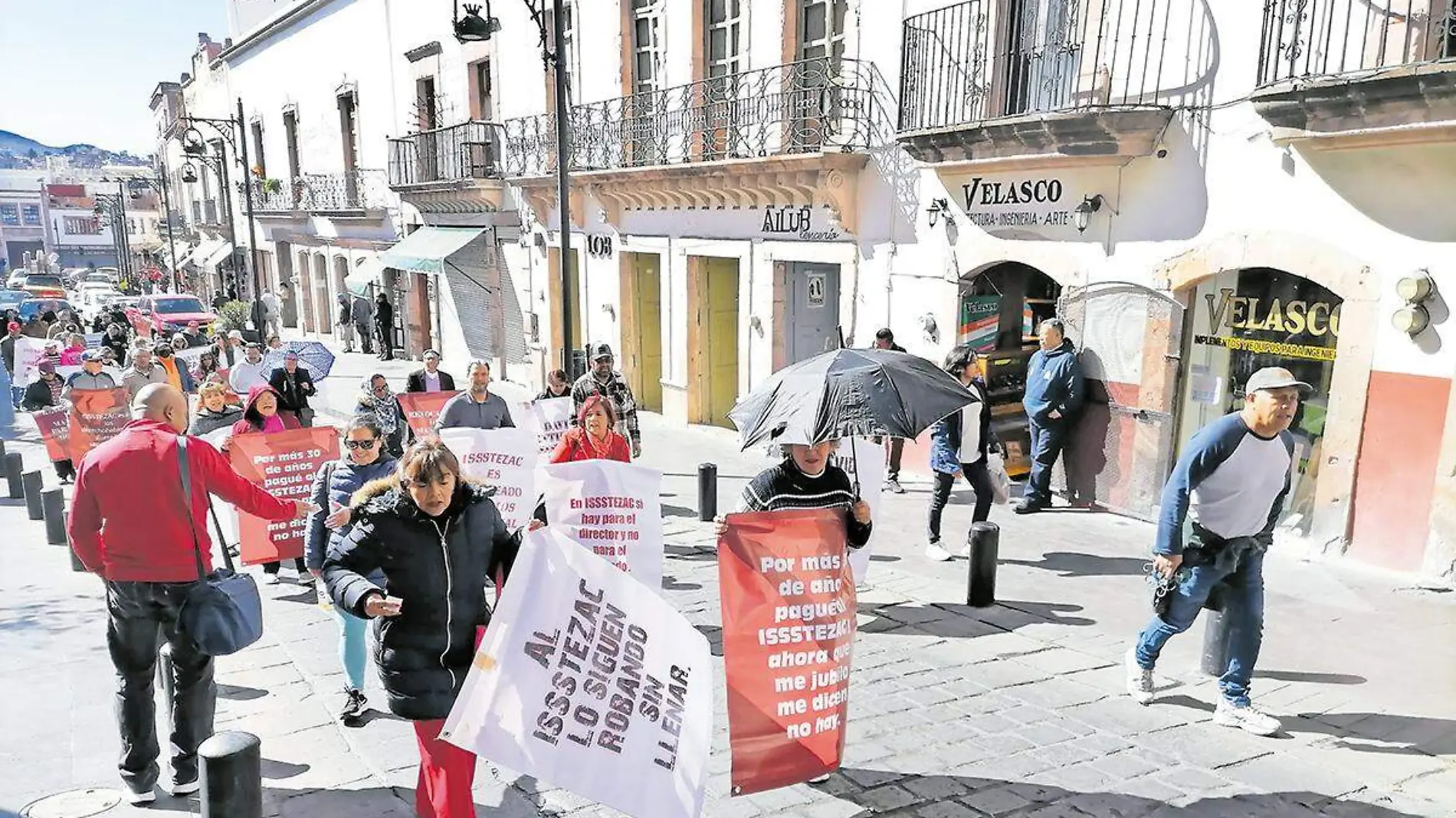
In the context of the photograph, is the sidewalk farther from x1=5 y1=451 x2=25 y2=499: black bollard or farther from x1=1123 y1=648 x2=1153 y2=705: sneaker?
→ x1=5 y1=451 x2=25 y2=499: black bollard

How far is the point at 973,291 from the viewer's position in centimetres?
1059

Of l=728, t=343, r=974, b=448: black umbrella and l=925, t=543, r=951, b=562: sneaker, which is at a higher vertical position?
l=728, t=343, r=974, b=448: black umbrella

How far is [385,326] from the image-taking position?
24812mm

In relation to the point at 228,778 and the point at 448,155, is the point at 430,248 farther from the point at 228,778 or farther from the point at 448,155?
the point at 228,778

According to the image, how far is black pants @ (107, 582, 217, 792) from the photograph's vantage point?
4285 mm

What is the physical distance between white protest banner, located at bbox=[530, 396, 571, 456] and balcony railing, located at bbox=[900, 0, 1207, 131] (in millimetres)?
4794

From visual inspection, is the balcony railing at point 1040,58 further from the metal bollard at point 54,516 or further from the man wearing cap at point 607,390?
the metal bollard at point 54,516

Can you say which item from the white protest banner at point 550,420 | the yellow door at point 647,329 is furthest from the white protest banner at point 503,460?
the yellow door at point 647,329

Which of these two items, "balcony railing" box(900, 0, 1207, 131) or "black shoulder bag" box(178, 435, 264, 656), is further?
"balcony railing" box(900, 0, 1207, 131)

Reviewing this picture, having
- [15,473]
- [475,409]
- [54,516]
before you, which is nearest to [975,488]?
[475,409]

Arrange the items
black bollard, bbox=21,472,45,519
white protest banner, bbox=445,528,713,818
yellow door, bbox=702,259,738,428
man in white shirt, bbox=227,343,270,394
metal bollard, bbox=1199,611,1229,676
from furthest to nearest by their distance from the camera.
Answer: yellow door, bbox=702,259,738,428
man in white shirt, bbox=227,343,270,394
black bollard, bbox=21,472,45,519
metal bollard, bbox=1199,611,1229,676
white protest banner, bbox=445,528,713,818

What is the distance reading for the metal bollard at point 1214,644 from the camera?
217 inches

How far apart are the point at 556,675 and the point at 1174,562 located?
3.22m

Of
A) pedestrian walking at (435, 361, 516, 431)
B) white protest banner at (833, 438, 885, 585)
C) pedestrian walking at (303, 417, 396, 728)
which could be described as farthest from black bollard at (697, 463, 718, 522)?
pedestrian walking at (303, 417, 396, 728)
